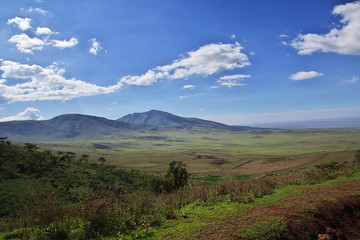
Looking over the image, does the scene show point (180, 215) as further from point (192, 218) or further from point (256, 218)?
point (256, 218)

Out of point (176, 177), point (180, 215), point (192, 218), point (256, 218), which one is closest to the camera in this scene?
point (256, 218)

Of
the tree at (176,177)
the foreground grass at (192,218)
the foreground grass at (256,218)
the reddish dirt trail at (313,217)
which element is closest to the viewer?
the foreground grass at (192,218)

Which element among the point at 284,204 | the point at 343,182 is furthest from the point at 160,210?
the point at 343,182

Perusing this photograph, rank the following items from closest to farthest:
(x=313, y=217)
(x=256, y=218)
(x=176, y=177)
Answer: (x=256, y=218) < (x=313, y=217) < (x=176, y=177)

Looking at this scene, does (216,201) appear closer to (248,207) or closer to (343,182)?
(248,207)

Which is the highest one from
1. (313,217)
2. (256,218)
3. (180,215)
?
(256,218)

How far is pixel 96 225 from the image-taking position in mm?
6625

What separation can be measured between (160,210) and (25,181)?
1459 inches

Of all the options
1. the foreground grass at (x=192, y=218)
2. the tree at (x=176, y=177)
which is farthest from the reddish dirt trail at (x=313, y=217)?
the tree at (x=176, y=177)

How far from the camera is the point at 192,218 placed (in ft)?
25.8

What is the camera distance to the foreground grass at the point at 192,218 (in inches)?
249

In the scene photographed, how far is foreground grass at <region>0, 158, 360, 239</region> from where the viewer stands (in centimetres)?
633

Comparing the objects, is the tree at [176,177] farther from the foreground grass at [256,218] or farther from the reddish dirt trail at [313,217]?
the reddish dirt trail at [313,217]

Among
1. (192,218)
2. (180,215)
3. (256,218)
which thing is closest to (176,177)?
(180,215)
